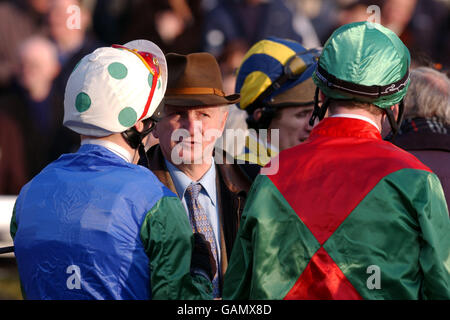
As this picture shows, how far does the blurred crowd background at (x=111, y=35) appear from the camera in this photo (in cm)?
686

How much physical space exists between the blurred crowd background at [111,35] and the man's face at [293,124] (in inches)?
86.6

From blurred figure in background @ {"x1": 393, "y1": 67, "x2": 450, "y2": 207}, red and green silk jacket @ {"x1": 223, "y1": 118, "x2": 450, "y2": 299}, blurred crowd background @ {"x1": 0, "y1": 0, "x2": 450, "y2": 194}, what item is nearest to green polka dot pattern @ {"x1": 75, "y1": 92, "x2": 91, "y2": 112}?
red and green silk jacket @ {"x1": 223, "y1": 118, "x2": 450, "y2": 299}

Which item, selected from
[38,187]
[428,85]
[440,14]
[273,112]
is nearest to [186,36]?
[440,14]

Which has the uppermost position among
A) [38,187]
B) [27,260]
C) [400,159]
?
[400,159]

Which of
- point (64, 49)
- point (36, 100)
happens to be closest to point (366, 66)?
point (64, 49)

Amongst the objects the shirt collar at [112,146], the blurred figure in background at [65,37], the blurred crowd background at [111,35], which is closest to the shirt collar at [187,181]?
the shirt collar at [112,146]

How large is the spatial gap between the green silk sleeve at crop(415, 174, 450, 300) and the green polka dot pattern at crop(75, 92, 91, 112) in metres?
1.24

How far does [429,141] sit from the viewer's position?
3.28 m

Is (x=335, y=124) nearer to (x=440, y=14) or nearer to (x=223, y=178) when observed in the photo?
(x=223, y=178)

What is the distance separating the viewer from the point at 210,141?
3.58 metres

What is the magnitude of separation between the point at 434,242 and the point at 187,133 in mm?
1491

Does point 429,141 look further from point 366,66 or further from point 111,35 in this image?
point 111,35

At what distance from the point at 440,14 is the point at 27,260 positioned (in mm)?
5634

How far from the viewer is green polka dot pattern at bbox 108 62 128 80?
2758mm
